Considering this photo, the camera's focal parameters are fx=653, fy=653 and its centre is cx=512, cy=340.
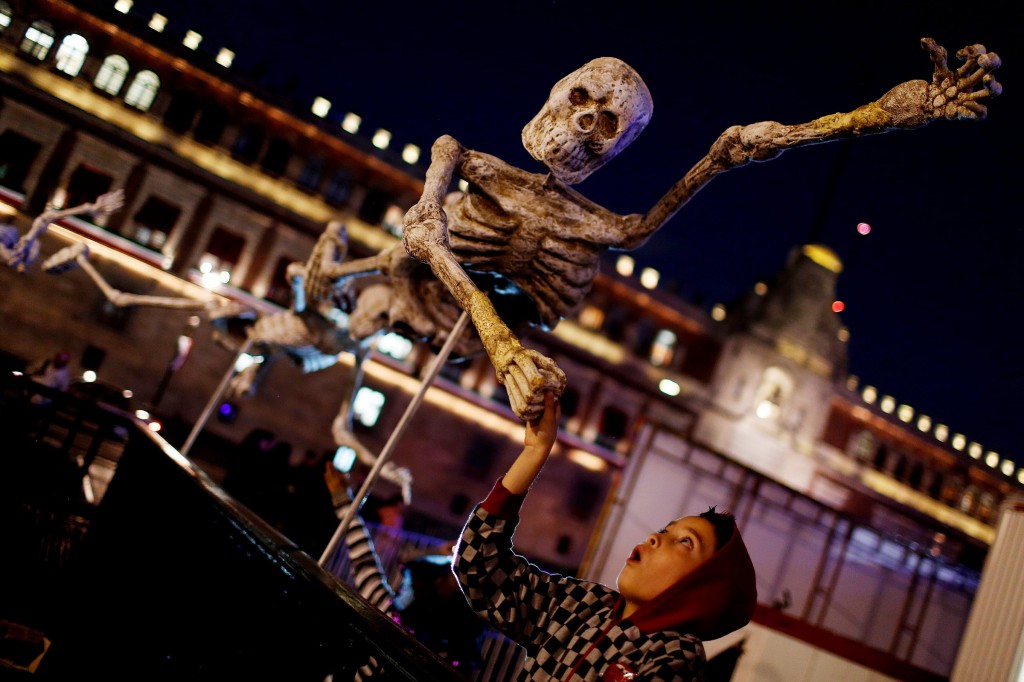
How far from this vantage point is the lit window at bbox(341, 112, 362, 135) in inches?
970

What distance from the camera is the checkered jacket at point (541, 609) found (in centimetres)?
178

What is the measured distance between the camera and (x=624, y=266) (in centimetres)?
2800

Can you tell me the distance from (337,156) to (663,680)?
995 inches

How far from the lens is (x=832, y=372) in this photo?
95.8ft

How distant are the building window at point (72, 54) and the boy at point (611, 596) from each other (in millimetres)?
26089

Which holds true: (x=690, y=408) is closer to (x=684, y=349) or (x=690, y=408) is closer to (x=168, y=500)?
(x=684, y=349)

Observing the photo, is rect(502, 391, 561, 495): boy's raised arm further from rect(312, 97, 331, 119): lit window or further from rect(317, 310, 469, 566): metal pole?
rect(312, 97, 331, 119): lit window

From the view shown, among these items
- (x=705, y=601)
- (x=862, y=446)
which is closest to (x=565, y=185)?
(x=705, y=601)

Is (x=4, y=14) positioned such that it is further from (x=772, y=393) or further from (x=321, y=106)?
(x=772, y=393)

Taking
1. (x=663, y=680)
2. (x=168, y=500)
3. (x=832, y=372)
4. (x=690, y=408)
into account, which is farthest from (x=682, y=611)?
(x=832, y=372)

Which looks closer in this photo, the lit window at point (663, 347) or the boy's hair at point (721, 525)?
the boy's hair at point (721, 525)

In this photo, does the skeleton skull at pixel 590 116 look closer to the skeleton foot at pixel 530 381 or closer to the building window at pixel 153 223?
the skeleton foot at pixel 530 381

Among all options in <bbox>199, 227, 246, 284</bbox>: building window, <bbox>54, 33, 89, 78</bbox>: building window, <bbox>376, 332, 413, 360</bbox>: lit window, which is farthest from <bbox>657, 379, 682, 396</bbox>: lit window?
<bbox>54, 33, 89, 78</bbox>: building window

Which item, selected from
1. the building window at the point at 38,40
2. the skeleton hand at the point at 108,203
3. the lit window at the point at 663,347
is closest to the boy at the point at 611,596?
the skeleton hand at the point at 108,203
